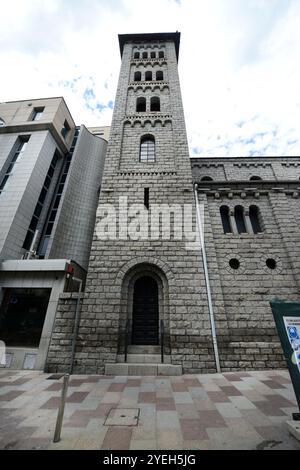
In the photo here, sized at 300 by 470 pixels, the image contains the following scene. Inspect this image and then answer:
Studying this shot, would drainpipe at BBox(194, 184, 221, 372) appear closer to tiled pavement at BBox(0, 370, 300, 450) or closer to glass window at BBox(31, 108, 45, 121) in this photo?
tiled pavement at BBox(0, 370, 300, 450)

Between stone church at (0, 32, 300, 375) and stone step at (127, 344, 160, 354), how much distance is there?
0.12 feet

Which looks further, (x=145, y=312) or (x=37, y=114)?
(x=37, y=114)

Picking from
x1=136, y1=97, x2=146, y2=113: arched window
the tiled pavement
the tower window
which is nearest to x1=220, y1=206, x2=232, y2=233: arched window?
the tower window

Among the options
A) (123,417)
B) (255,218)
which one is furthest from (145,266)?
(255,218)

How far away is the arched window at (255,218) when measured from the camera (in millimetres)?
9652

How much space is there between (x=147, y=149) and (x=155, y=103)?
5363 mm

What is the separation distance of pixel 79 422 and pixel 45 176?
1617 cm

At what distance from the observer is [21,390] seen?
5.22m

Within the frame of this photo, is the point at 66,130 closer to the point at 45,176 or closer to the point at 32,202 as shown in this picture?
the point at 45,176

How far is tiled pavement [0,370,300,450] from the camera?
3.08 meters

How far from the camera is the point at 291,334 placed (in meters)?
3.56

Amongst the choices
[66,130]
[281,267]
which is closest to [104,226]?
[281,267]

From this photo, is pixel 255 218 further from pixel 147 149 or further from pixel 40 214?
pixel 40 214

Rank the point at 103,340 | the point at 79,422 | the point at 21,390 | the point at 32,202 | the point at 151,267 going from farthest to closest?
1. the point at 32,202
2. the point at 151,267
3. the point at 103,340
4. the point at 21,390
5. the point at 79,422
